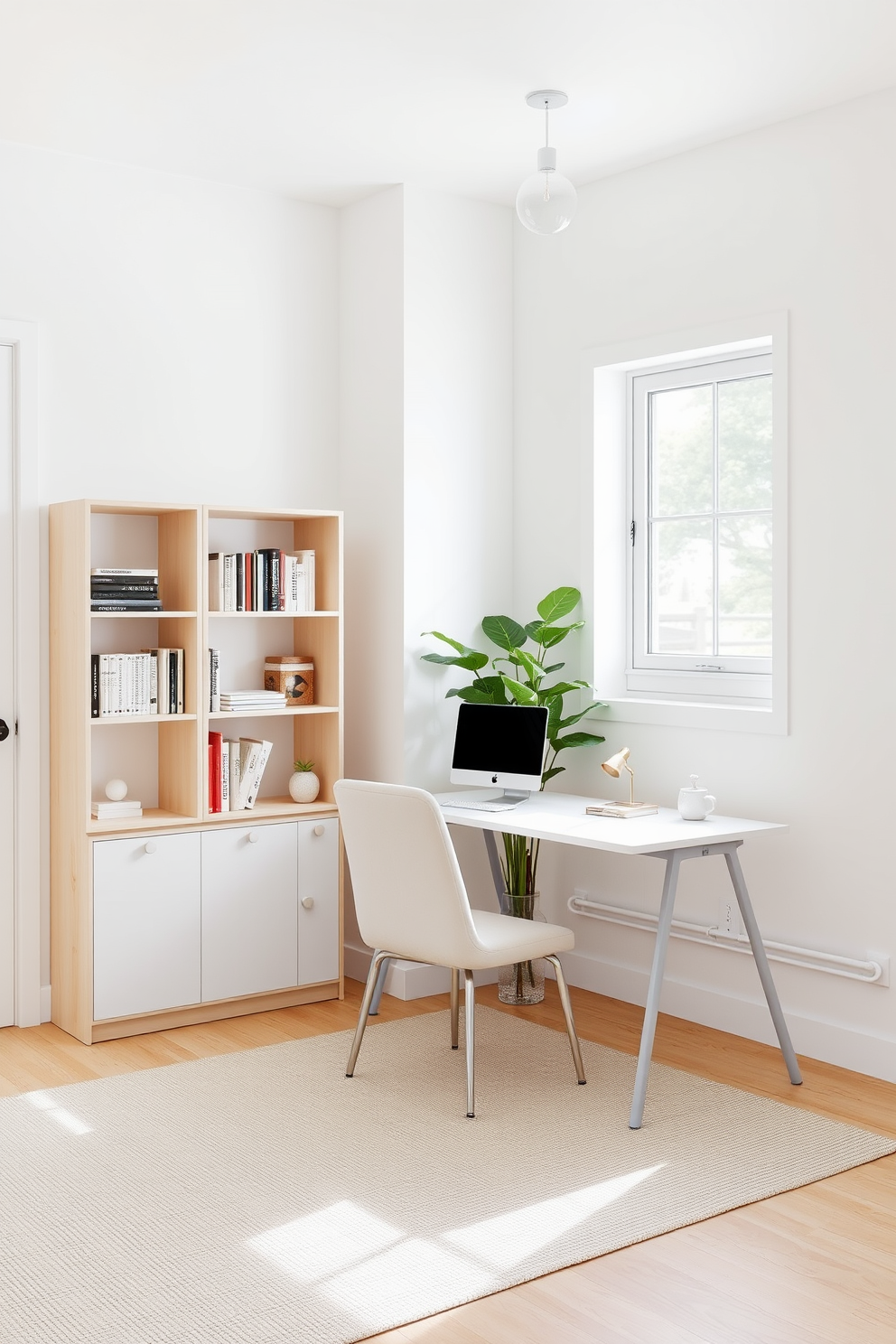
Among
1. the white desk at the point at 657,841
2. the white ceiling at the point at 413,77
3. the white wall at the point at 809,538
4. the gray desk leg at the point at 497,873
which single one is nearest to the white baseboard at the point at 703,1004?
the white wall at the point at 809,538

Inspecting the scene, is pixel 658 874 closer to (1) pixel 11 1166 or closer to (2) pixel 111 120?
(1) pixel 11 1166

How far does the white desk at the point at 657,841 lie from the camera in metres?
3.21

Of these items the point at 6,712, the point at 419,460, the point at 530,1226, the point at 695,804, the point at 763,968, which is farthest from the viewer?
the point at 419,460

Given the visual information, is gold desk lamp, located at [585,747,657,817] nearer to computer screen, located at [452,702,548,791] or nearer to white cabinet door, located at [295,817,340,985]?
computer screen, located at [452,702,548,791]

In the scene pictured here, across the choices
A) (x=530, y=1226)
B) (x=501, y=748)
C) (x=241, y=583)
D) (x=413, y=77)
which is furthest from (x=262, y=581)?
(x=530, y=1226)

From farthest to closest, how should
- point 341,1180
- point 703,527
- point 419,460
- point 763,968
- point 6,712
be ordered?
1. point 419,460
2. point 703,527
3. point 6,712
4. point 763,968
5. point 341,1180

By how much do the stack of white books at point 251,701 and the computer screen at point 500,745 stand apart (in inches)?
23.6

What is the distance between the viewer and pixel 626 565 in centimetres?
443

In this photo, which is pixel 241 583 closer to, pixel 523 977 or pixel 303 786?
pixel 303 786

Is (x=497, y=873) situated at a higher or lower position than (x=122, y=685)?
lower

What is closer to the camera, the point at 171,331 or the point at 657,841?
the point at 657,841

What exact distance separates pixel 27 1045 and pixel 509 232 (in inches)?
126

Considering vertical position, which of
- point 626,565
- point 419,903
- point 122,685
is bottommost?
point 419,903

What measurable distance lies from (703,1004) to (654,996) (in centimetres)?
86
